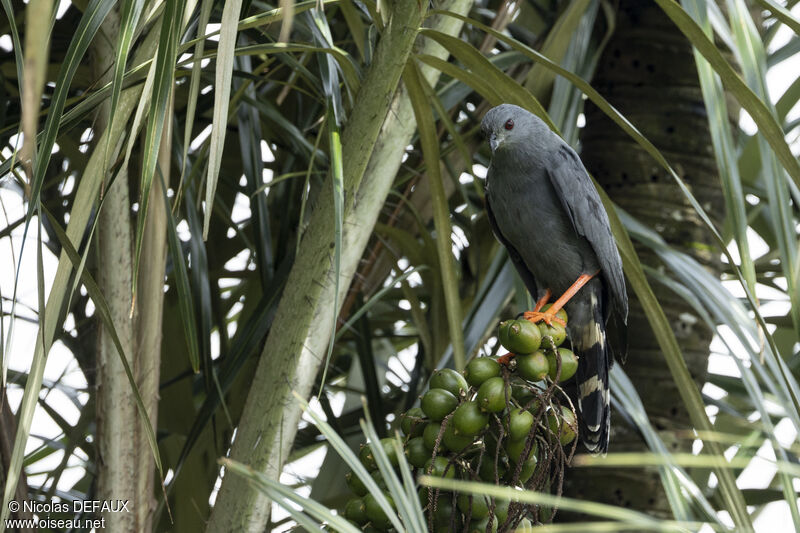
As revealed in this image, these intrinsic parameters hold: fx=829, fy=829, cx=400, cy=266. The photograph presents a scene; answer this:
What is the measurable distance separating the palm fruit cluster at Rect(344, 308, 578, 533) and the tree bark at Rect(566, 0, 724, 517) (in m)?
1.14

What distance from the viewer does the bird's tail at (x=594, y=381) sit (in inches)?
55.0

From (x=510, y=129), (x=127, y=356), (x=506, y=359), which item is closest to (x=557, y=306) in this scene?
(x=510, y=129)

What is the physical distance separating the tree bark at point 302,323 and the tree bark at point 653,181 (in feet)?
3.45

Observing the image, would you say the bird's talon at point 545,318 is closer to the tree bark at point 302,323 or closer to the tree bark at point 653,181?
the tree bark at point 302,323

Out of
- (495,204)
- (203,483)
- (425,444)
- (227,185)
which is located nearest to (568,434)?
(425,444)

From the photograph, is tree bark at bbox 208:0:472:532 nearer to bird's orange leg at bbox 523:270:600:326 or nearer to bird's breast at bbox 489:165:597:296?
bird's orange leg at bbox 523:270:600:326

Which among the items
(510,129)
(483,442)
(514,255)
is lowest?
(483,442)

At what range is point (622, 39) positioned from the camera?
235cm

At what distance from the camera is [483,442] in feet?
2.97

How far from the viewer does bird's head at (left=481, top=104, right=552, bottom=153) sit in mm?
1661

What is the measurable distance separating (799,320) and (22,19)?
6.07ft

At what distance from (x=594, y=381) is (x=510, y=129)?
1.79 ft

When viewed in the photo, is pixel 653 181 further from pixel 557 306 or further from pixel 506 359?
pixel 506 359

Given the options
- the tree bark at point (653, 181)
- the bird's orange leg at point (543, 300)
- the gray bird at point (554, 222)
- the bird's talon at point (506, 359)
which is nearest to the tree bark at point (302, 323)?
the bird's talon at point (506, 359)
